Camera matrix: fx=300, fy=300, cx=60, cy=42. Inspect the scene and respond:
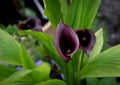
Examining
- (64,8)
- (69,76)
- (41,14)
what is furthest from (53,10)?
(41,14)

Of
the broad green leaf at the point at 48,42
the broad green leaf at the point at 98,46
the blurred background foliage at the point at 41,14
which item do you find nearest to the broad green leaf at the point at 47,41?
the broad green leaf at the point at 48,42

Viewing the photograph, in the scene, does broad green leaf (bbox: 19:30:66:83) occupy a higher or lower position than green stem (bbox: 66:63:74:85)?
higher

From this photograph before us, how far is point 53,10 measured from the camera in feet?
2.48

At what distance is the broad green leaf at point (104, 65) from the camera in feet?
2.34

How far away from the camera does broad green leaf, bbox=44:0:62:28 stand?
74 cm

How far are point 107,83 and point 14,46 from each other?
0.94ft

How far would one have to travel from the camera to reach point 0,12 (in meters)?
2.25

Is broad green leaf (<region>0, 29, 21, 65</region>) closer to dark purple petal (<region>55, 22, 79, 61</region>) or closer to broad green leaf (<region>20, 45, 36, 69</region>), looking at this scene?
broad green leaf (<region>20, 45, 36, 69</region>)

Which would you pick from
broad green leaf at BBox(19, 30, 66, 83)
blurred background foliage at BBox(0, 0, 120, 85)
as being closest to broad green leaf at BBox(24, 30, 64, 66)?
broad green leaf at BBox(19, 30, 66, 83)

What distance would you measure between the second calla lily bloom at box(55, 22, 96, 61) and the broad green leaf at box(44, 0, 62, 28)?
10 cm

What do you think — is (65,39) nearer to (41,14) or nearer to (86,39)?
(86,39)

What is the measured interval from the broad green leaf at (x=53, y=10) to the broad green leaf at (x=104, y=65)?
14 centimetres

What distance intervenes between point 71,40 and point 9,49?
0.21m

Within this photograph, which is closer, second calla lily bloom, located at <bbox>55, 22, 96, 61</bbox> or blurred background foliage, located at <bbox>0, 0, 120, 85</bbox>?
second calla lily bloom, located at <bbox>55, 22, 96, 61</bbox>
